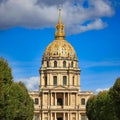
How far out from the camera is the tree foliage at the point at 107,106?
4245 inches

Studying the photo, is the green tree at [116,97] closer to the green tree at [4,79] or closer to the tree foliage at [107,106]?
the tree foliage at [107,106]

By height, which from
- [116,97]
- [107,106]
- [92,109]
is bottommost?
[116,97]

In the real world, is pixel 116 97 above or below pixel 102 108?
below

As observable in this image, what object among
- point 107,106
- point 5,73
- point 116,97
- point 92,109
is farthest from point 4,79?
point 92,109

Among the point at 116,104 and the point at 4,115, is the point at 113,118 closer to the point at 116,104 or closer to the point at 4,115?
the point at 116,104

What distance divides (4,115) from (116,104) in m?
20.9

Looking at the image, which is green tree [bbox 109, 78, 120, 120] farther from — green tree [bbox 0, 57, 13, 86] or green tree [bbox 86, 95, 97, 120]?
green tree [bbox 86, 95, 97, 120]

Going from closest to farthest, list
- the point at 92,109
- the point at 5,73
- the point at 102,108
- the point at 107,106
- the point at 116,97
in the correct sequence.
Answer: the point at 5,73, the point at 116,97, the point at 107,106, the point at 102,108, the point at 92,109

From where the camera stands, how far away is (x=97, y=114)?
5571 inches

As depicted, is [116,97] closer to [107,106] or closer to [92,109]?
[107,106]

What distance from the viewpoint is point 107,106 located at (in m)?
128

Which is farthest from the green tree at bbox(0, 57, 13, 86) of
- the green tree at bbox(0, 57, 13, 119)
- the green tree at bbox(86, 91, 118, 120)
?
the green tree at bbox(86, 91, 118, 120)

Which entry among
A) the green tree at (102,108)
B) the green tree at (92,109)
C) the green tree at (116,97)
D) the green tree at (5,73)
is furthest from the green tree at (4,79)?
the green tree at (92,109)

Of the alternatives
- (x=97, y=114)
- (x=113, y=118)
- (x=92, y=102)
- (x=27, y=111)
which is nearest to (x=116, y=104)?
(x=113, y=118)
